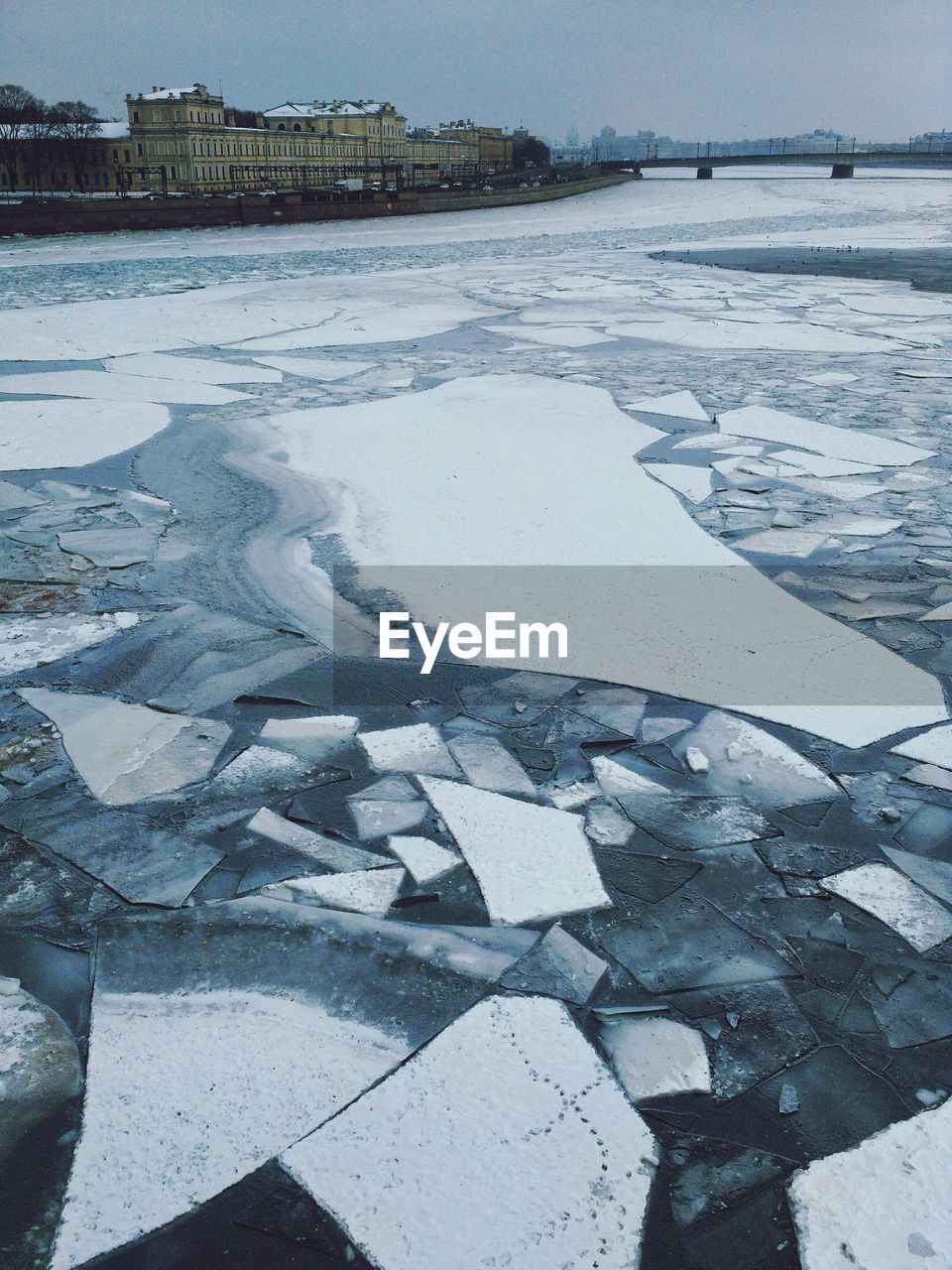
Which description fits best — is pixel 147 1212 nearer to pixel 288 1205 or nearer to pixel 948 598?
pixel 288 1205

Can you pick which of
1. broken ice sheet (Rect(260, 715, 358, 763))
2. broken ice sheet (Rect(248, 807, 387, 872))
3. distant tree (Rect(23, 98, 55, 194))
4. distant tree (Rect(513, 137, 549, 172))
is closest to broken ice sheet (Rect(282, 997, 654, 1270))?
broken ice sheet (Rect(248, 807, 387, 872))

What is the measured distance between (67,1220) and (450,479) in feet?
11.1

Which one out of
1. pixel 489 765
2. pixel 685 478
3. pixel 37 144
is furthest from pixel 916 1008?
pixel 37 144

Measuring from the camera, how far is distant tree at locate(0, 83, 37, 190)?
54.4 meters

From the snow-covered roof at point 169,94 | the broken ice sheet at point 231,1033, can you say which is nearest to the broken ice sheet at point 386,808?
the broken ice sheet at point 231,1033

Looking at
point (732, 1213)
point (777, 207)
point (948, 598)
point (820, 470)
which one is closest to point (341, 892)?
point (732, 1213)

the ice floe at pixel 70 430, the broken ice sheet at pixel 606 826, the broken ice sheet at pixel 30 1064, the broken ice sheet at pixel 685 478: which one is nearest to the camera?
the broken ice sheet at pixel 30 1064

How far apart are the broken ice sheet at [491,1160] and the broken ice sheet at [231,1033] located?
0.07m

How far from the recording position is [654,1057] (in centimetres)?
153

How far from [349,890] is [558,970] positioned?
1.54ft

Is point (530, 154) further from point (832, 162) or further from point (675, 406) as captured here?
point (675, 406)

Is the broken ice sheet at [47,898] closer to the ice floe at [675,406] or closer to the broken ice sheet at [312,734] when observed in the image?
the broken ice sheet at [312,734]

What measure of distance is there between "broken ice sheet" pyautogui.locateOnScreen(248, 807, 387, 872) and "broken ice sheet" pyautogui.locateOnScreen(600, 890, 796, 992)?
0.54m

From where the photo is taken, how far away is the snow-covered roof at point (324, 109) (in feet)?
271
